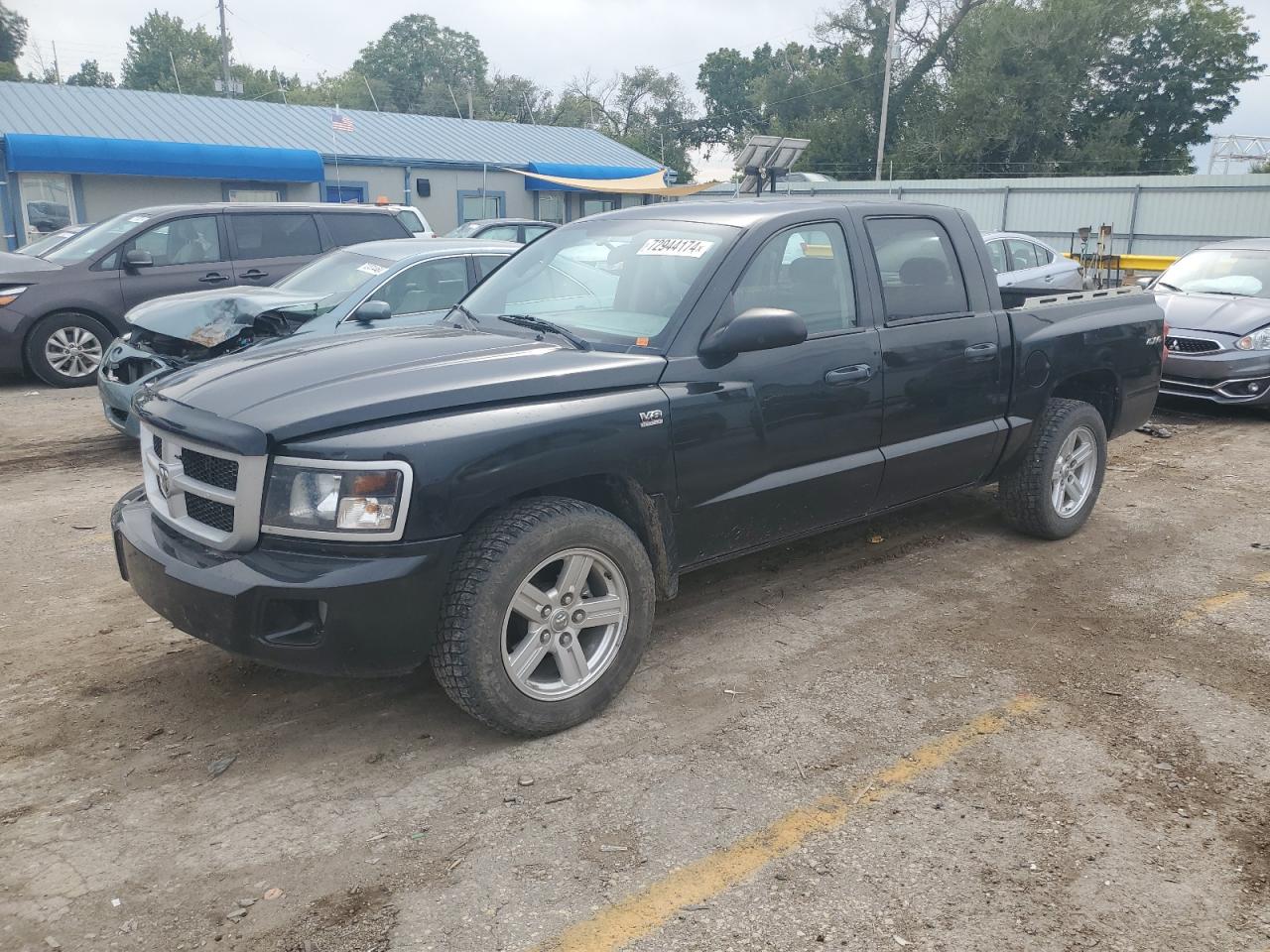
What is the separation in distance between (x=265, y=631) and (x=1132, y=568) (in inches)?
175

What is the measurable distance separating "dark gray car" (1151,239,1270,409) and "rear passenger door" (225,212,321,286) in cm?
866

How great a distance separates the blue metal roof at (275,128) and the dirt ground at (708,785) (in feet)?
70.8

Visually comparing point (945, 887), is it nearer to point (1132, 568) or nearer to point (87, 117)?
point (1132, 568)

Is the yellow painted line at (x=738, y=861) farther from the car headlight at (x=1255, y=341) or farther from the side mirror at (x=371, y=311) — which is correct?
the car headlight at (x=1255, y=341)

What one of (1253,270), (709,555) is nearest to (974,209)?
(1253,270)

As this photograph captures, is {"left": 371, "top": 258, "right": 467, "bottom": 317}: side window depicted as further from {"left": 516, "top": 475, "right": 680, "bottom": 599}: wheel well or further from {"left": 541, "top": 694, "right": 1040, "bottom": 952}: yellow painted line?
{"left": 541, "top": 694, "right": 1040, "bottom": 952}: yellow painted line

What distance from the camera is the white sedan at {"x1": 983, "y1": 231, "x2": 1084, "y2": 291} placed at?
1230 cm

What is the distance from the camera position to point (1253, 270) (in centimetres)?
1034

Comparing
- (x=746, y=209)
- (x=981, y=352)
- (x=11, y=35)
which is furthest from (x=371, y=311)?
(x=11, y=35)

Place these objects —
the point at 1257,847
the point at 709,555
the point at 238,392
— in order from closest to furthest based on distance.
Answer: the point at 1257,847 → the point at 238,392 → the point at 709,555

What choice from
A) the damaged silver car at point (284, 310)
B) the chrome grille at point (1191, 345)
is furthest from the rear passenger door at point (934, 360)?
the chrome grille at point (1191, 345)

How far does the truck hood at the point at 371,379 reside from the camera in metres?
3.23

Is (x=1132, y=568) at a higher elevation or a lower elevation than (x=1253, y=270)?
lower

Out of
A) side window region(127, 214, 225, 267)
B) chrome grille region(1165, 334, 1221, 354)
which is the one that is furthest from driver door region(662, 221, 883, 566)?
side window region(127, 214, 225, 267)
